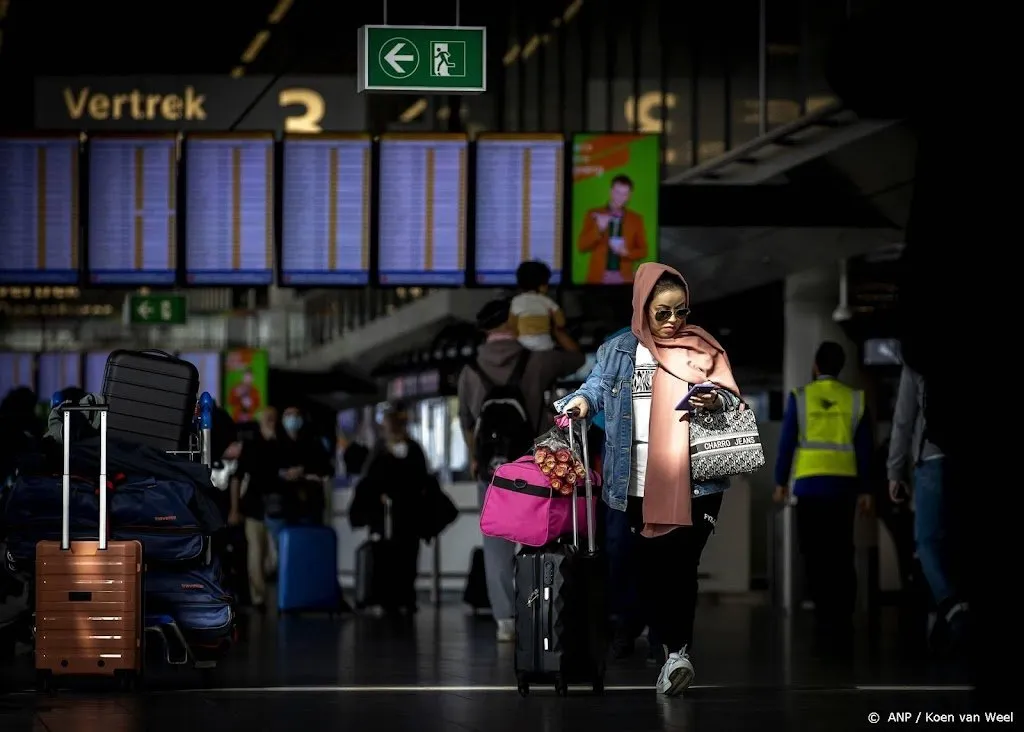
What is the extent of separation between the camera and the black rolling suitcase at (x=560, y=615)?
7613 mm

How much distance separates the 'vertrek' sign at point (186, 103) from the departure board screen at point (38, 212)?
2.50m

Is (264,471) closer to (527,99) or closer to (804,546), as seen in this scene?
(804,546)

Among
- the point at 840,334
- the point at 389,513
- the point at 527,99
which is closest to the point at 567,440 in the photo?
the point at 389,513

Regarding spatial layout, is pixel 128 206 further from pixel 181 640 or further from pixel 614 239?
pixel 181 640

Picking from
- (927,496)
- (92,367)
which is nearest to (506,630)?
(927,496)

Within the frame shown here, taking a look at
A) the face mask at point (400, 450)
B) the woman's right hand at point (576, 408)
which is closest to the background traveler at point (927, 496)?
the woman's right hand at point (576, 408)

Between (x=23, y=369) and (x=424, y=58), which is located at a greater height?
(x=424, y=58)

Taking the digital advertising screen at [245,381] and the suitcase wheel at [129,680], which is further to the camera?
the digital advertising screen at [245,381]

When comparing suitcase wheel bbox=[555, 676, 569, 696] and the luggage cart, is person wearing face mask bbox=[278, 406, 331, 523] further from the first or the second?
suitcase wheel bbox=[555, 676, 569, 696]

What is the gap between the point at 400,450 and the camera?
54.1ft

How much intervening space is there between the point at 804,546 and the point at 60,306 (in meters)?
37.7

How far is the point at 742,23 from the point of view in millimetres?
19312

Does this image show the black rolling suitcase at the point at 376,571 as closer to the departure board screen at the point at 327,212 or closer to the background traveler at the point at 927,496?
the departure board screen at the point at 327,212

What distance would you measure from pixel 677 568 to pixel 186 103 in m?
11.0
